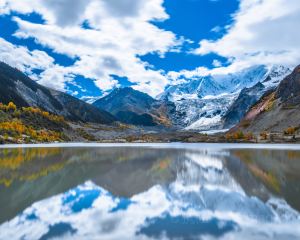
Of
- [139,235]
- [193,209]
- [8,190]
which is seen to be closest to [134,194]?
[193,209]

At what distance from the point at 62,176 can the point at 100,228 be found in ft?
79.2

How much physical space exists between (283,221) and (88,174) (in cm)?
2751

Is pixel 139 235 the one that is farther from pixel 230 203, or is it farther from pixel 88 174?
pixel 88 174

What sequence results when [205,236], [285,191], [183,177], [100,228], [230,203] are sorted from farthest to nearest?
[183,177] → [285,191] → [230,203] → [100,228] → [205,236]

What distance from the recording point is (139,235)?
17516 millimetres

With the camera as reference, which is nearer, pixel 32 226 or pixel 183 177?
pixel 32 226

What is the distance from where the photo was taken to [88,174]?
43.8 meters

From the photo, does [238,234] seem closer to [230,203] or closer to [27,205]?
[230,203]

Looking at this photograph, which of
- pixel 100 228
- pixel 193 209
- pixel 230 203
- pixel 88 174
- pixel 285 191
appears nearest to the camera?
pixel 100 228

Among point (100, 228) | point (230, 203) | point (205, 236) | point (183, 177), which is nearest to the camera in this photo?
point (205, 236)

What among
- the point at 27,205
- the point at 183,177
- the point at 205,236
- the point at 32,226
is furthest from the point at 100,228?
the point at 183,177

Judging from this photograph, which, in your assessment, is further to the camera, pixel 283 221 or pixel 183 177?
pixel 183 177

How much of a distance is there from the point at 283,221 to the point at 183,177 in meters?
20.9

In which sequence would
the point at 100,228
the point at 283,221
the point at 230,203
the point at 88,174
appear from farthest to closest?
1. the point at 88,174
2. the point at 230,203
3. the point at 283,221
4. the point at 100,228
